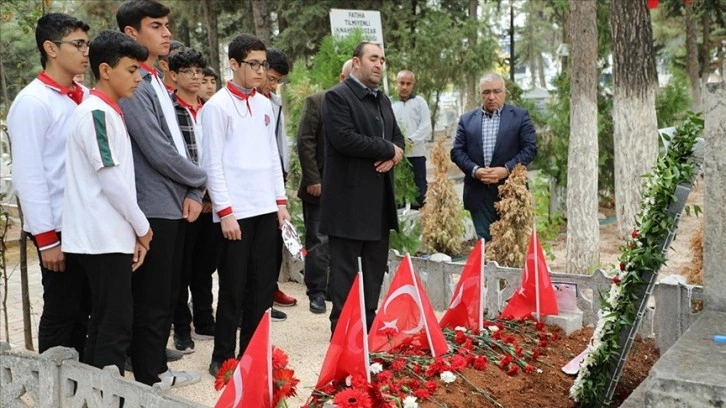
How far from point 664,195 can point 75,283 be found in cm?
290

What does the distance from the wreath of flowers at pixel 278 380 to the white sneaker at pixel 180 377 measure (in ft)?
3.98

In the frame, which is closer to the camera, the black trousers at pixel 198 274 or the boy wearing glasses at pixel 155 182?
the boy wearing glasses at pixel 155 182

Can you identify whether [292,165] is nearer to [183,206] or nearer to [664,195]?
[183,206]

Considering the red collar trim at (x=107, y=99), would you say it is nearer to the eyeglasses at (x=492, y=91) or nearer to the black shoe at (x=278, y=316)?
the black shoe at (x=278, y=316)

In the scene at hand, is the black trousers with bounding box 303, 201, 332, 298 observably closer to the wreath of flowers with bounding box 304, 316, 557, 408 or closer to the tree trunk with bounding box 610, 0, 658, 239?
the wreath of flowers with bounding box 304, 316, 557, 408

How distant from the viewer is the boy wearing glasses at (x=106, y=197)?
340 centimetres

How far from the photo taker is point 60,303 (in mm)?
3852

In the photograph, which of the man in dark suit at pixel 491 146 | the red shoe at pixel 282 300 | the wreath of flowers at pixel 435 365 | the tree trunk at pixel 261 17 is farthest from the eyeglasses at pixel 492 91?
the tree trunk at pixel 261 17

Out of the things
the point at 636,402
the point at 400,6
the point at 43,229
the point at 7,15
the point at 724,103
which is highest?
the point at 400,6

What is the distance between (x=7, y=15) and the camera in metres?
5.04

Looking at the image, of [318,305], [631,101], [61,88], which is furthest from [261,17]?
[61,88]

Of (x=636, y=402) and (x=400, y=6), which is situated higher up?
(x=400, y=6)

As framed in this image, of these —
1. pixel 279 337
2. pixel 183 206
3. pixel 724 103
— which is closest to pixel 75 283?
pixel 183 206

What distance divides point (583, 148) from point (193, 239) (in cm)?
426
